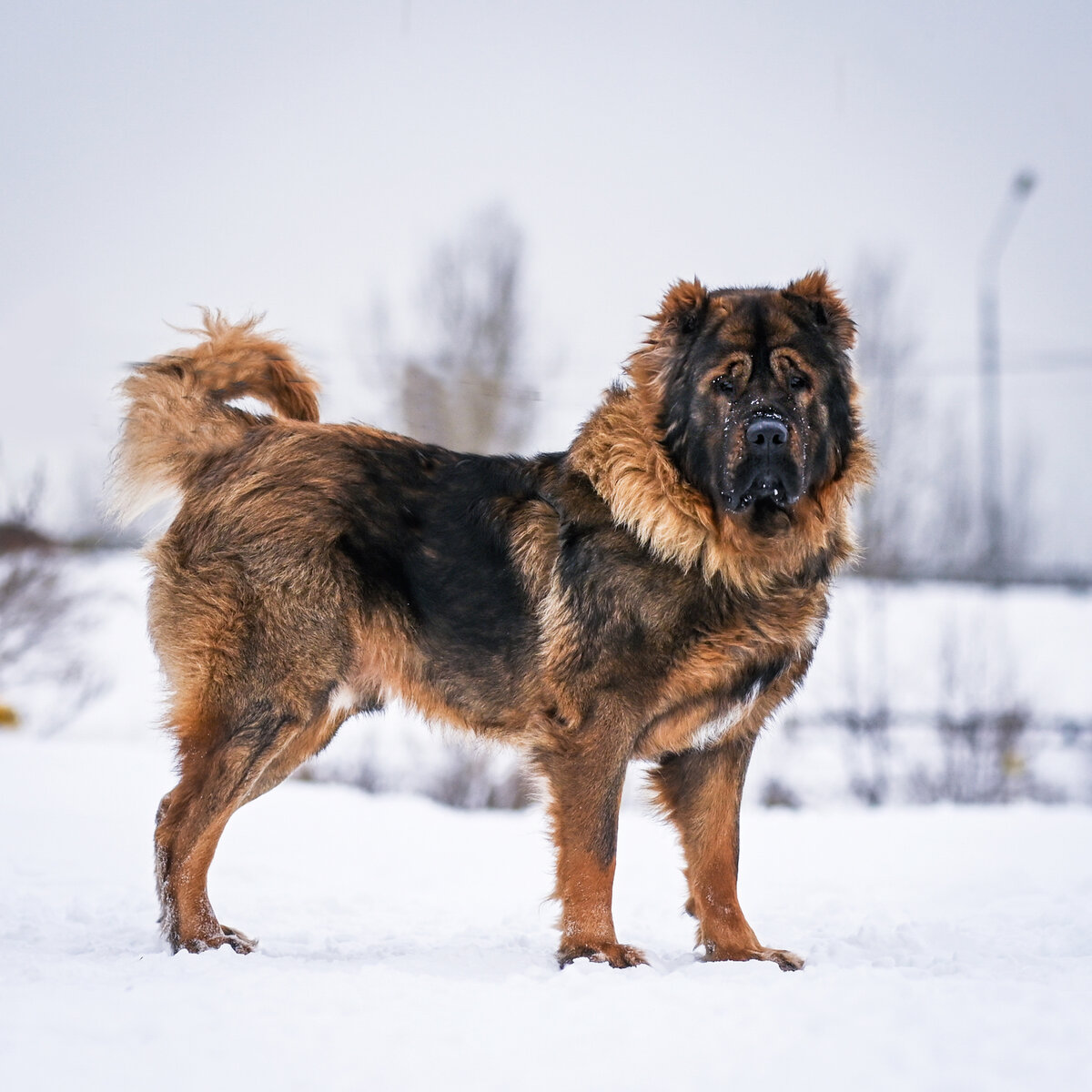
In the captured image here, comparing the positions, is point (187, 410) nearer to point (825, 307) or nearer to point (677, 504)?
point (677, 504)

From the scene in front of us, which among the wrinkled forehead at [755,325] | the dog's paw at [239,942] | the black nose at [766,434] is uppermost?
the wrinkled forehead at [755,325]

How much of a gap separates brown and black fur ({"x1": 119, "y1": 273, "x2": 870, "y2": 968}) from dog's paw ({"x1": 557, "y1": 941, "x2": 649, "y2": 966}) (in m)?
0.01

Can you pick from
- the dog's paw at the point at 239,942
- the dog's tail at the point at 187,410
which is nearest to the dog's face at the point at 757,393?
the dog's tail at the point at 187,410

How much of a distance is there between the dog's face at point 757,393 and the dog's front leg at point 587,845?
1014mm

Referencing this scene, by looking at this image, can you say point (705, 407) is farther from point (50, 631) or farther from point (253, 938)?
point (50, 631)

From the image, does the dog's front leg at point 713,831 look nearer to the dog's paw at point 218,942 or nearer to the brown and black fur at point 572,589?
the brown and black fur at point 572,589

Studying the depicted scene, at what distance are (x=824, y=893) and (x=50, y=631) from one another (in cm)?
839

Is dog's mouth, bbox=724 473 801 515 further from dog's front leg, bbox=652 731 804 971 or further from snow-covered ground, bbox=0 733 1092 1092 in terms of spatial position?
snow-covered ground, bbox=0 733 1092 1092

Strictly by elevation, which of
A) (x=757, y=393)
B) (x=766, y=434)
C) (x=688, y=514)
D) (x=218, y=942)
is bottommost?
(x=218, y=942)

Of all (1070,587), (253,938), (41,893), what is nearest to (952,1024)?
(253,938)

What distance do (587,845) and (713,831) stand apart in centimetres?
64

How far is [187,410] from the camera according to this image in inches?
184

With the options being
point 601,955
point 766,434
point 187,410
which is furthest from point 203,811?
point 766,434

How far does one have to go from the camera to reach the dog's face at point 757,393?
3.97 meters
